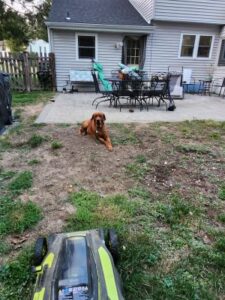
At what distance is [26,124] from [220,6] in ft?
29.2

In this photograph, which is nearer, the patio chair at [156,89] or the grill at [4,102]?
the grill at [4,102]

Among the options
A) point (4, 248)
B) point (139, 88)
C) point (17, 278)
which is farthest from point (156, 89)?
point (17, 278)

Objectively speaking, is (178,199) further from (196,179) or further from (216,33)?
(216,33)

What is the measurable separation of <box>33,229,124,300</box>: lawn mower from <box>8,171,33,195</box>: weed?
103 cm

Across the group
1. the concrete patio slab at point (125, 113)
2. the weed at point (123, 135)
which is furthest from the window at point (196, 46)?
the weed at point (123, 135)

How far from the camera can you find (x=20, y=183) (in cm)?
267

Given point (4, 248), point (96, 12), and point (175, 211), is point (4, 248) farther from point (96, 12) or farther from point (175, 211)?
point (96, 12)

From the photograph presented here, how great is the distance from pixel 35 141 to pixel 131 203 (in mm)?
2152

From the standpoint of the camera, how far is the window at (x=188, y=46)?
9672 millimetres

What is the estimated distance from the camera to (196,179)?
2.90 meters

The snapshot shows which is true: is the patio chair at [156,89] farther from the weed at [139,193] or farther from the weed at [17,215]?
the weed at [17,215]

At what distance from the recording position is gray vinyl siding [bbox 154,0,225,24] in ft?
29.0

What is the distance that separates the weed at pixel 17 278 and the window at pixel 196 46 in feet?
32.9

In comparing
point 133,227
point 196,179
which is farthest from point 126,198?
point 196,179
